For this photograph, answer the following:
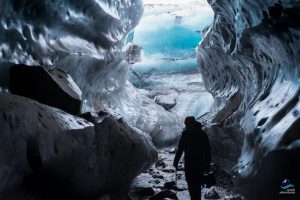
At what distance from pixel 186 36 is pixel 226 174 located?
16.3 meters

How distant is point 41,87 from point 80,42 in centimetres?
305

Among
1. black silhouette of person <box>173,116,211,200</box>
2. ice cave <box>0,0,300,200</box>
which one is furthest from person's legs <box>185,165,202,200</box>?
ice cave <box>0,0,300,200</box>

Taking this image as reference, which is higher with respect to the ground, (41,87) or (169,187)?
(41,87)

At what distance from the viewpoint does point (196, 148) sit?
4047 mm

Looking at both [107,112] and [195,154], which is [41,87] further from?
[195,154]

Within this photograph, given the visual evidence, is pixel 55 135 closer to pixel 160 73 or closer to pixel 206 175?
pixel 206 175

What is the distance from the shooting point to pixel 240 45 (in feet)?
21.9

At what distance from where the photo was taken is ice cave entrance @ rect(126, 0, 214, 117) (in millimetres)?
20516

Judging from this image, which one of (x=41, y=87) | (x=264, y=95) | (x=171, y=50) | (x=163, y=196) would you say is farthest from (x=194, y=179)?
(x=171, y=50)

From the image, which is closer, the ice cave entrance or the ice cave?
the ice cave

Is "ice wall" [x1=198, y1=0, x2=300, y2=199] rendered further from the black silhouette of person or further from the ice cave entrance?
the ice cave entrance

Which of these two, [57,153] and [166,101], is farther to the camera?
[166,101]

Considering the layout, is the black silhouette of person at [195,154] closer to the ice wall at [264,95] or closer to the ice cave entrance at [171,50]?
the ice wall at [264,95]

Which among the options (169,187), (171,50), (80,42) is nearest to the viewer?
(169,187)
